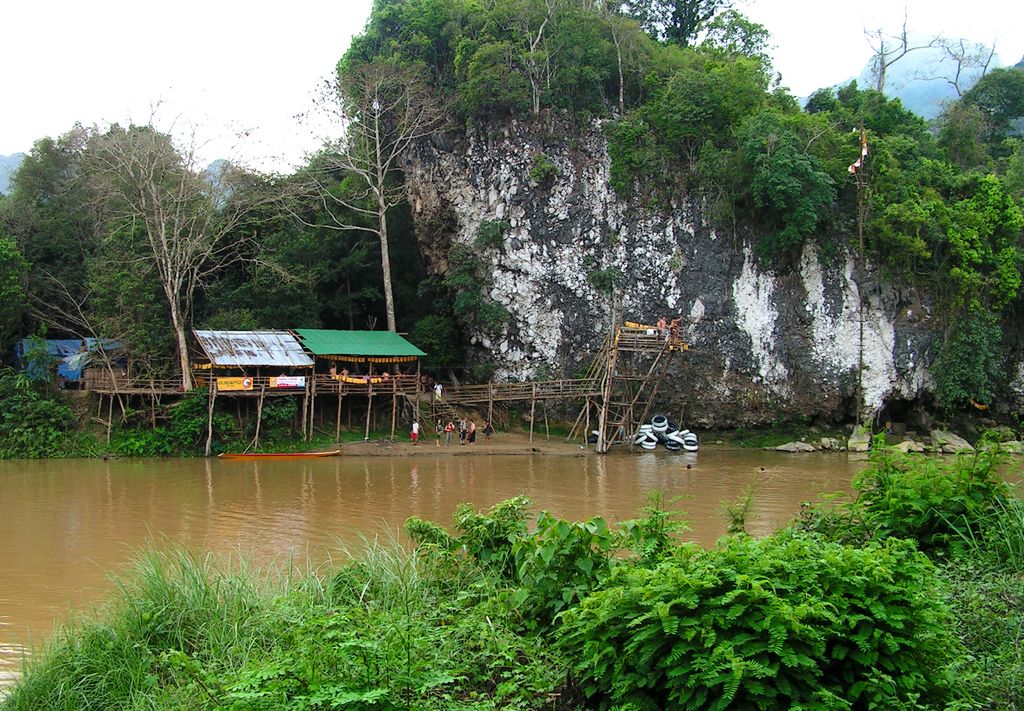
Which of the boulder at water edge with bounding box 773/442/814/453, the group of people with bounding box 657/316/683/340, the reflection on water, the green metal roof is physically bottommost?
the reflection on water

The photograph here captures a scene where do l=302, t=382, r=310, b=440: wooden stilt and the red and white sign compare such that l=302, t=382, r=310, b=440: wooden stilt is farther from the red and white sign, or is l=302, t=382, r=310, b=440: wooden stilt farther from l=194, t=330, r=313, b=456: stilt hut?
the red and white sign

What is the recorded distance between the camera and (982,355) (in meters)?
24.6

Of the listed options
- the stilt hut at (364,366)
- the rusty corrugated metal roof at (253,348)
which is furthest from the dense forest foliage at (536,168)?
the stilt hut at (364,366)

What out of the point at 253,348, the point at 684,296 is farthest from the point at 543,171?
the point at 253,348

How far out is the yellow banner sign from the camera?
23.2 meters

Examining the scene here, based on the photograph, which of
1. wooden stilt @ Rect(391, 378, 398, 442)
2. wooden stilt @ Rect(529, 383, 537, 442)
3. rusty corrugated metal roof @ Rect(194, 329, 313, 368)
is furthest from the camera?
wooden stilt @ Rect(529, 383, 537, 442)

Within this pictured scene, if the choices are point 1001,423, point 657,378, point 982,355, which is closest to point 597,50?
point 657,378

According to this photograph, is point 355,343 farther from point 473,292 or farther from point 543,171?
point 543,171

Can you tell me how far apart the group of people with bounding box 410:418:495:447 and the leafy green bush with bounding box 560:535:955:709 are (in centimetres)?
2085

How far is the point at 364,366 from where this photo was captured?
2656cm

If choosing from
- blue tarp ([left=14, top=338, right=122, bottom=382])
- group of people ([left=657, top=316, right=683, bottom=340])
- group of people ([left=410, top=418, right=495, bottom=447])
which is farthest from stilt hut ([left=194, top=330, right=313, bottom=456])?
group of people ([left=657, top=316, right=683, bottom=340])

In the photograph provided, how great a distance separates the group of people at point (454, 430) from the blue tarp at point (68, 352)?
367 inches

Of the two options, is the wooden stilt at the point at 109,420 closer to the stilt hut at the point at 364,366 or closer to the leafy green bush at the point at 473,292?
the stilt hut at the point at 364,366

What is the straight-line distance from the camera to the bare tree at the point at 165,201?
2359 centimetres
